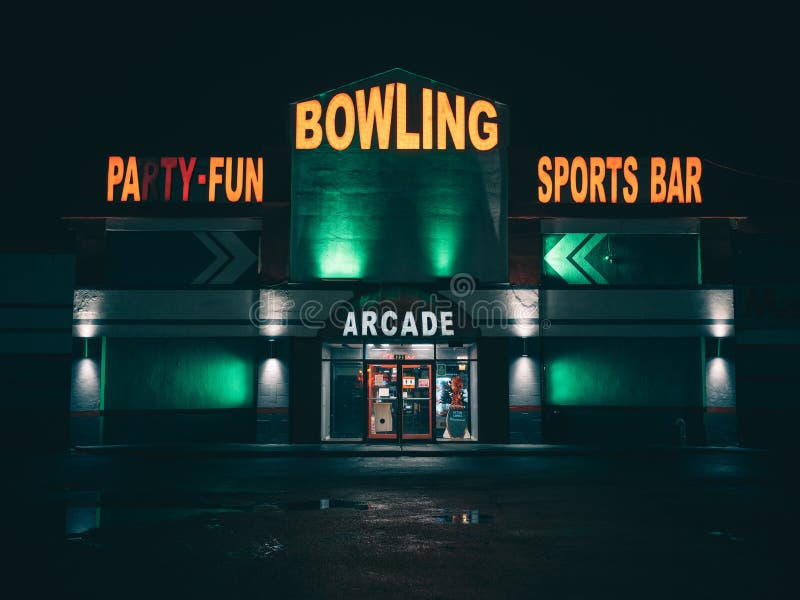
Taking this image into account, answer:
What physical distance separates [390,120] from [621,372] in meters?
11.8

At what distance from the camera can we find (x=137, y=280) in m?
24.8

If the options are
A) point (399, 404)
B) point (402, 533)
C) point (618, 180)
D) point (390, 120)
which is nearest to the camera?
point (402, 533)

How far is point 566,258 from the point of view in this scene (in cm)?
2502

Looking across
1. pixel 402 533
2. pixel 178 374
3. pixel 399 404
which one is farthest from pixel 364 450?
pixel 402 533

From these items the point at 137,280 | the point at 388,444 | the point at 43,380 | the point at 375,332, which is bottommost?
the point at 388,444

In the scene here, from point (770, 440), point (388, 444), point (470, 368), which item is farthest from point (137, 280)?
point (770, 440)

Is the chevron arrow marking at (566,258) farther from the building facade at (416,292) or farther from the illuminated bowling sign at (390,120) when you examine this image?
the illuminated bowling sign at (390,120)

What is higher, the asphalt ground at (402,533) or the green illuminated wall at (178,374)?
the green illuminated wall at (178,374)

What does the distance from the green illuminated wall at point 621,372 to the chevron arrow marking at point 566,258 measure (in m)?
2.17

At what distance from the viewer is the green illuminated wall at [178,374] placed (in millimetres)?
24203

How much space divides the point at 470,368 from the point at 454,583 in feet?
56.4

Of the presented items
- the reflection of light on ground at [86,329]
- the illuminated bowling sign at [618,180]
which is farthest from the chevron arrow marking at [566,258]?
the reflection of light on ground at [86,329]

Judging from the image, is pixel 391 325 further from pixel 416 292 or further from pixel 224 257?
pixel 224 257

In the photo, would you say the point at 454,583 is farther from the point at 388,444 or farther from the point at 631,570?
the point at 388,444
